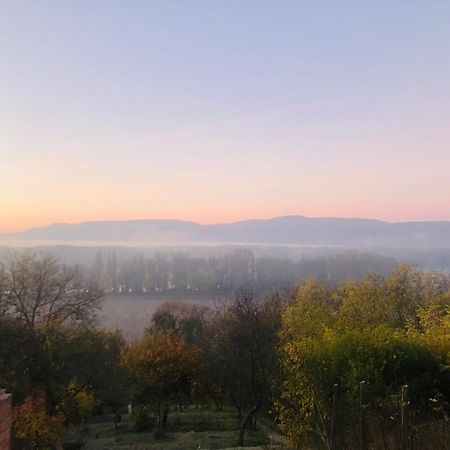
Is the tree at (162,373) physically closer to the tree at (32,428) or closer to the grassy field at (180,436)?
the grassy field at (180,436)

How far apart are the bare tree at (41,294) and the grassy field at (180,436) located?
6227mm

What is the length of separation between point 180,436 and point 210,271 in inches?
3770

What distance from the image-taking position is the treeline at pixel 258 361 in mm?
11996

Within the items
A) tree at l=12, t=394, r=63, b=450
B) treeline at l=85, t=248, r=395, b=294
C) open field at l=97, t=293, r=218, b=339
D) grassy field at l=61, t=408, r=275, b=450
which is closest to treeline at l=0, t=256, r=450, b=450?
tree at l=12, t=394, r=63, b=450

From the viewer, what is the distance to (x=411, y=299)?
27688mm

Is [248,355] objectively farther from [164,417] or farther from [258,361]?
[164,417]

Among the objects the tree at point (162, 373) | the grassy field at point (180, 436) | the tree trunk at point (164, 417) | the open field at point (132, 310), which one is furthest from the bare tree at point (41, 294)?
the open field at point (132, 310)

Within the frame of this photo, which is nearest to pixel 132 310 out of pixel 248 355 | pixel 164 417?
pixel 164 417

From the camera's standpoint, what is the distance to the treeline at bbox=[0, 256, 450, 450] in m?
12.0

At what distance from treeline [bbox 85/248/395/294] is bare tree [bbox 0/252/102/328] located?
70.5m

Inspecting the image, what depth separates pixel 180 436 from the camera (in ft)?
75.7

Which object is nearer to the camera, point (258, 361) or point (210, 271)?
point (258, 361)

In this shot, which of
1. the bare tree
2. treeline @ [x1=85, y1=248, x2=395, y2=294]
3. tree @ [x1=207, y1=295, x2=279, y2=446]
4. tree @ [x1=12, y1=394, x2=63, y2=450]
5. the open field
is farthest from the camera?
treeline @ [x1=85, y1=248, x2=395, y2=294]

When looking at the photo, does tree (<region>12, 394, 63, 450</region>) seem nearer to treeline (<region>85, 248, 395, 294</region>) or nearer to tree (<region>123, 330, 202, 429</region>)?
tree (<region>123, 330, 202, 429</region>)
